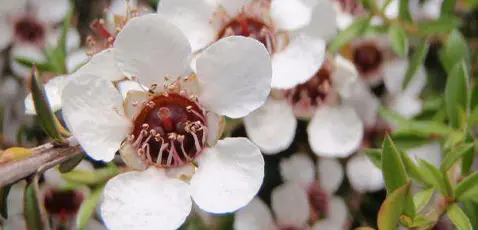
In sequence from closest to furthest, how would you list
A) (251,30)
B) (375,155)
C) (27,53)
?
(375,155) → (251,30) → (27,53)

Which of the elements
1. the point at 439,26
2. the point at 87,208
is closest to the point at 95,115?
the point at 87,208

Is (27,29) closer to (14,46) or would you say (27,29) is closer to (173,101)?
(14,46)

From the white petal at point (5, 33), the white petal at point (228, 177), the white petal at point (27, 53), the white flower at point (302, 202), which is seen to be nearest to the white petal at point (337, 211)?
the white flower at point (302, 202)

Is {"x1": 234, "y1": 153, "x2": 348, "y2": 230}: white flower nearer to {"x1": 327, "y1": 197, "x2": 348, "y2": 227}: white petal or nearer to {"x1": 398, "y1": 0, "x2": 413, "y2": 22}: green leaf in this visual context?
{"x1": 327, "y1": 197, "x2": 348, "y2": 227}: white petal

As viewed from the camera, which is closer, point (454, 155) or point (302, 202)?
point (454, 155)

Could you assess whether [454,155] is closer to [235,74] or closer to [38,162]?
[235,74]

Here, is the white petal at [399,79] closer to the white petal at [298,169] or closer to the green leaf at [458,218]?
the white petal at [298,169]

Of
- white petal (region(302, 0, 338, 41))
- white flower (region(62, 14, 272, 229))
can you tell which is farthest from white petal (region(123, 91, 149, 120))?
white petal (region(302, 0, 338, 41))
